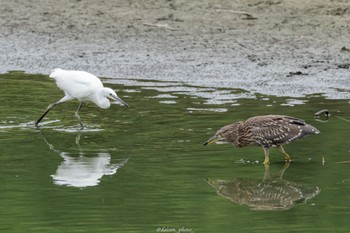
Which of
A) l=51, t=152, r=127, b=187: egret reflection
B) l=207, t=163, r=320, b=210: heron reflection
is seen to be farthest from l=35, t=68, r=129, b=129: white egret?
l=207, t=163, r=320, b=210: heron reflection

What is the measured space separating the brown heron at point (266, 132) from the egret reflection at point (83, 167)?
92 cm

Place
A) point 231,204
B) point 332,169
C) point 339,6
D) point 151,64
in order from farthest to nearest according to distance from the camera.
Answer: point 339,6
point 151,64
point 332,169
point 231,204

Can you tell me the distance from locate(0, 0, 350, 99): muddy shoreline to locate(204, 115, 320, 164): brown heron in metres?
3.08

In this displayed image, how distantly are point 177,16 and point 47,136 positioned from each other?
20.9 feet

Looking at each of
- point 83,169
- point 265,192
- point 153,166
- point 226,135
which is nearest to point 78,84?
point 226,135

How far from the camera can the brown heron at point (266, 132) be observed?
1009 cm

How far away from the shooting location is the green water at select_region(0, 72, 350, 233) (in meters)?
7.93

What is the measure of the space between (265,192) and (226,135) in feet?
4.54

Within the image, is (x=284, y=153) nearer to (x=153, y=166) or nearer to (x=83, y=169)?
(x=153, y=166)

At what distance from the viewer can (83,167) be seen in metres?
9.80

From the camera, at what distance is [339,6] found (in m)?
16.9

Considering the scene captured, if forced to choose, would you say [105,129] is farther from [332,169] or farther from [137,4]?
[137,4]

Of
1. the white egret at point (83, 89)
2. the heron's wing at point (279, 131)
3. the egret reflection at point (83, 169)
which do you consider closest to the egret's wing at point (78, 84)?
the white egret at point (83, 89)

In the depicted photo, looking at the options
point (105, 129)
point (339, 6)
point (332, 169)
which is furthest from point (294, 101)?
point (339, 6)
